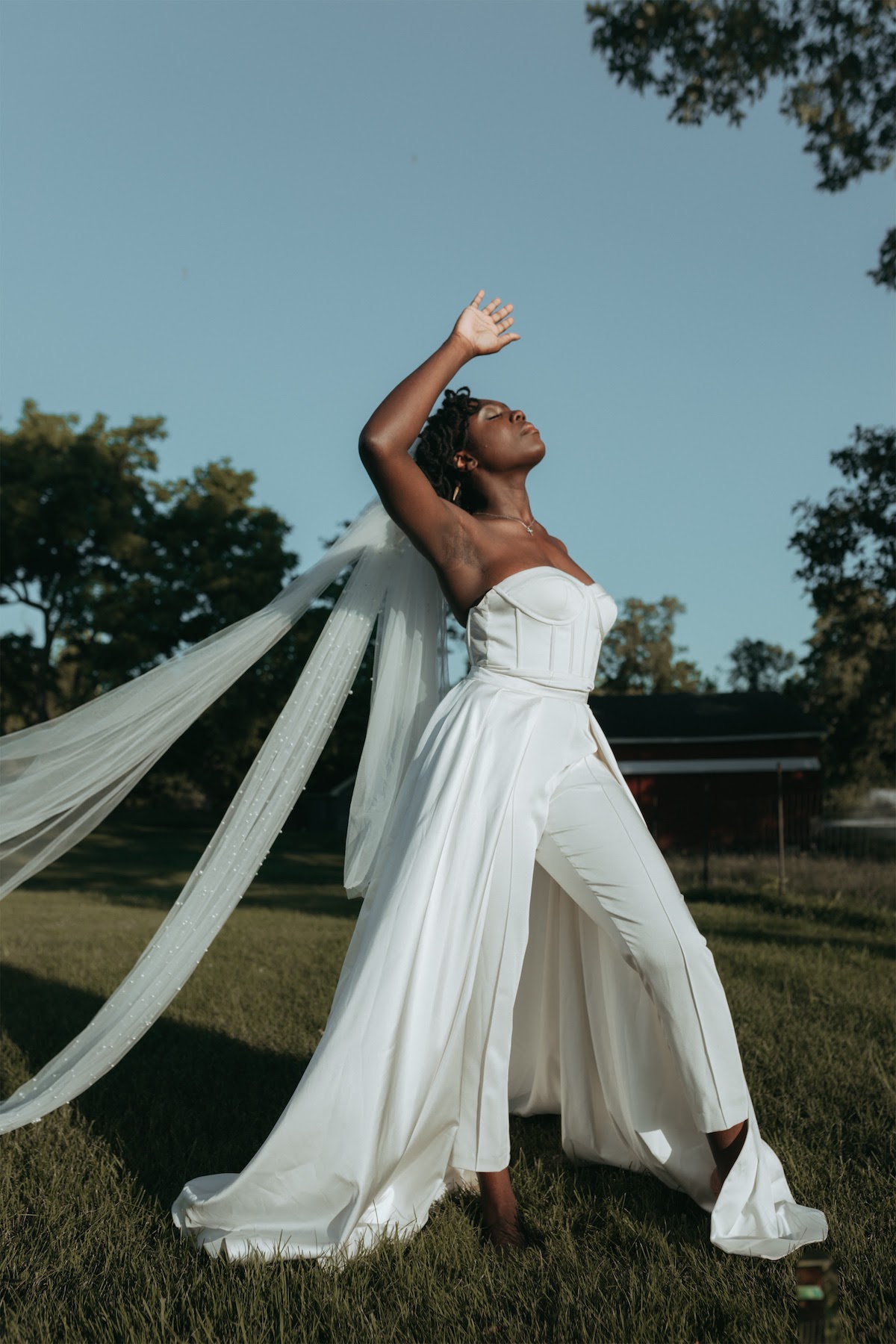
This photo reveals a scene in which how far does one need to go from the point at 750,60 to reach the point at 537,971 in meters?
12.6

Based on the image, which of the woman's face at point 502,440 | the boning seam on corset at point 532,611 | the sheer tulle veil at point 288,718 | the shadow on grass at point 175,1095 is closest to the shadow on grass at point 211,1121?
the shadow on grass at point 175,1095

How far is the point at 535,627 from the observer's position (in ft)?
12.7

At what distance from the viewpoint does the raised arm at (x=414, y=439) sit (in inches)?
145

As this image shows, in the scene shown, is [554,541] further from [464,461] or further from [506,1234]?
[506,1234]

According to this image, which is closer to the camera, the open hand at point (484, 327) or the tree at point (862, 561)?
the open hand at point (484, 327)

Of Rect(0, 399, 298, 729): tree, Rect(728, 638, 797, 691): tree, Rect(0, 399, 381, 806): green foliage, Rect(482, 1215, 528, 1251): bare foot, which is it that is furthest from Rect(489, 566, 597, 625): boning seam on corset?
Rect(728, 638, 797, 691): tree

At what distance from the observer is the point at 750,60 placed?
13.1 m

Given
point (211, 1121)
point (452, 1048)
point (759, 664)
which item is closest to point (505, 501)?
point (452, 1048)

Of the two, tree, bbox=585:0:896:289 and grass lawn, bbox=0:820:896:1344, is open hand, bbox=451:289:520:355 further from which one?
tree, bbox=585:0:896:289

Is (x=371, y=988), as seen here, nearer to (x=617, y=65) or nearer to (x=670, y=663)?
(x=617, y=65)

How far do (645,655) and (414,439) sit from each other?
62064 millimetres

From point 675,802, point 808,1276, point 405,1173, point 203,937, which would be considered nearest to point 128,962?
point 203,937

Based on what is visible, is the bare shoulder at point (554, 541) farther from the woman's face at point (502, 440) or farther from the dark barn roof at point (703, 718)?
the dark barn roof at point (703, 718)

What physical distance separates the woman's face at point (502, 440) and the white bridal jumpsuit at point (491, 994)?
19.7 inches
